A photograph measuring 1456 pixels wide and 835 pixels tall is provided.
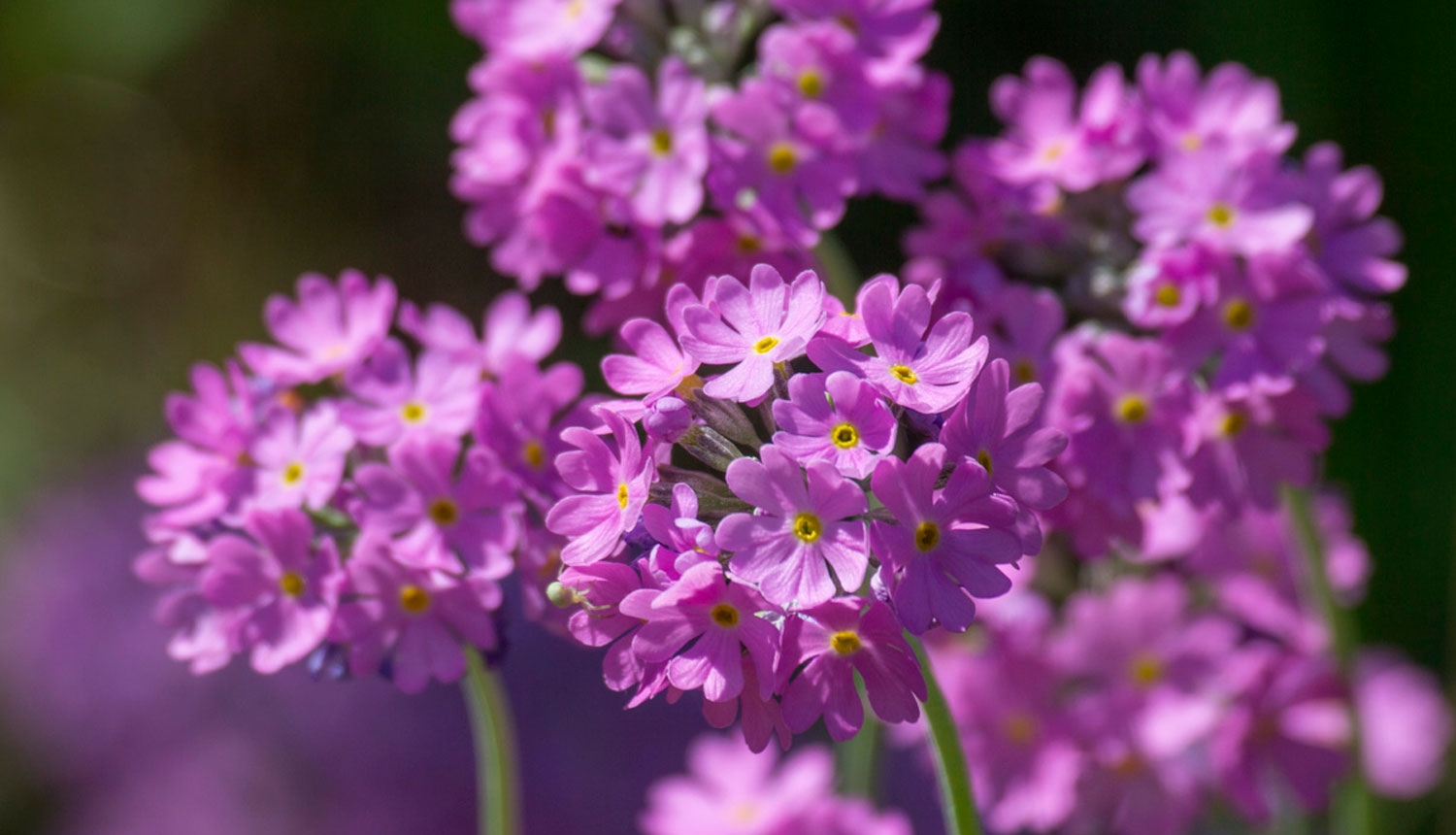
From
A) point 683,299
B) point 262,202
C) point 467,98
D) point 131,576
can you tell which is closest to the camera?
point 683,299

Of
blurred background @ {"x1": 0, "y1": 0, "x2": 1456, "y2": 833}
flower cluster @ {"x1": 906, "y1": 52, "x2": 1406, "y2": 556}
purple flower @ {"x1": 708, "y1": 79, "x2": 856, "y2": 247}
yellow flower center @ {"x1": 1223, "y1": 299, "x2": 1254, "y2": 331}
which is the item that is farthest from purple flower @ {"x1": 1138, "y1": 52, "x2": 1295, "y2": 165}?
blurred background @ {"x1": 0, "y1": 0, "x2": 1456, "y2": 833}

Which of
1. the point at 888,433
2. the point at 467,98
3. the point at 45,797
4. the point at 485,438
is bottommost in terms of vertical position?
the point at 45,797

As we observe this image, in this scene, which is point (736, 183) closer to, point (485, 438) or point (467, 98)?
point (485, 438)

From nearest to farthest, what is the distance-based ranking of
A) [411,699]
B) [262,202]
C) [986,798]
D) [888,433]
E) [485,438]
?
[888,433]
[485,438]
[986,798]
[411,699]
[262,202]

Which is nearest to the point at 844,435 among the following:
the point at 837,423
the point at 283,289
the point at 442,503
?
the point at 837,423

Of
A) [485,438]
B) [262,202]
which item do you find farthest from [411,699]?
[262,202]

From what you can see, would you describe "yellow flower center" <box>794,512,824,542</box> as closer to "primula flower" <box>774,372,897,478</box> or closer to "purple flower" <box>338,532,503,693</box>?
"primula flower" <box>774,372,897,478</box>

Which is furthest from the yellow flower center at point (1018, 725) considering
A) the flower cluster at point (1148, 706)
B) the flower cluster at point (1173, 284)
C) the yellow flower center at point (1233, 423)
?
the yellow flower center at point (1233, 423)

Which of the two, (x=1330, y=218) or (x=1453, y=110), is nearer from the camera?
(x=1330, y=218)
